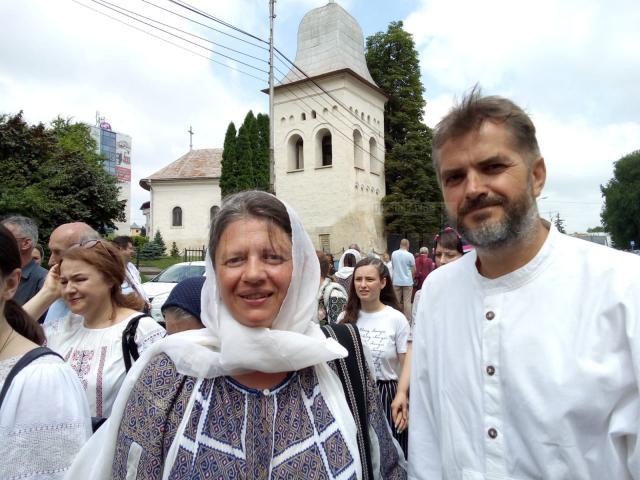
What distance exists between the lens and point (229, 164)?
29.7 meters

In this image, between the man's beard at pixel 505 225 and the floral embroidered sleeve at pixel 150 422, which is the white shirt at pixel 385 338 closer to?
the man's beard at pixel 505 225

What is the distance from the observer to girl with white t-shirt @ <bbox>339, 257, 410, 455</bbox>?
12.9 feet

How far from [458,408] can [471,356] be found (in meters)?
0.21

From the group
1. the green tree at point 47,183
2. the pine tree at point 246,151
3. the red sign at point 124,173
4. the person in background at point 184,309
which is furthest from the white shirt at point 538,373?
the red sign at point 124,173

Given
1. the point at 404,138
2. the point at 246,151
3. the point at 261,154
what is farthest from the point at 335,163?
the point at 404,138

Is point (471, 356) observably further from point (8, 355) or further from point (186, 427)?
point (8, 355)

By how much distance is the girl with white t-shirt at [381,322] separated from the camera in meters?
3.94

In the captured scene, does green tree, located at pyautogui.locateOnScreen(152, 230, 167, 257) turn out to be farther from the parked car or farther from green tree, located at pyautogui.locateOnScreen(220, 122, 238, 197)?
the parked car

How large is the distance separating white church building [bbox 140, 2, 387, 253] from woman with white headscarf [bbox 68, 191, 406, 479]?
26244mm

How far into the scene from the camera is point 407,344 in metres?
4.08

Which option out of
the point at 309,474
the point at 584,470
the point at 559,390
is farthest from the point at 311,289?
the point at 584,470

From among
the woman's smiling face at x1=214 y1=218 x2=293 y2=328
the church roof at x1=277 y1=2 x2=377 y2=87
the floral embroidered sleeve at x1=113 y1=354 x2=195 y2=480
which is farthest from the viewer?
the church roof at x1=277 y1=2 x2=377 y2=87

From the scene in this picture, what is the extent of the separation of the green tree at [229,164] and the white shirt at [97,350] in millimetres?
26485

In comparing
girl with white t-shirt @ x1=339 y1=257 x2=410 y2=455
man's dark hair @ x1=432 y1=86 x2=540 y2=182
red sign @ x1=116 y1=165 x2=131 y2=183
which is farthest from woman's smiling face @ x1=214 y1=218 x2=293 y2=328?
red sign @ x1=116 y1=165 x2=131 y2=183
